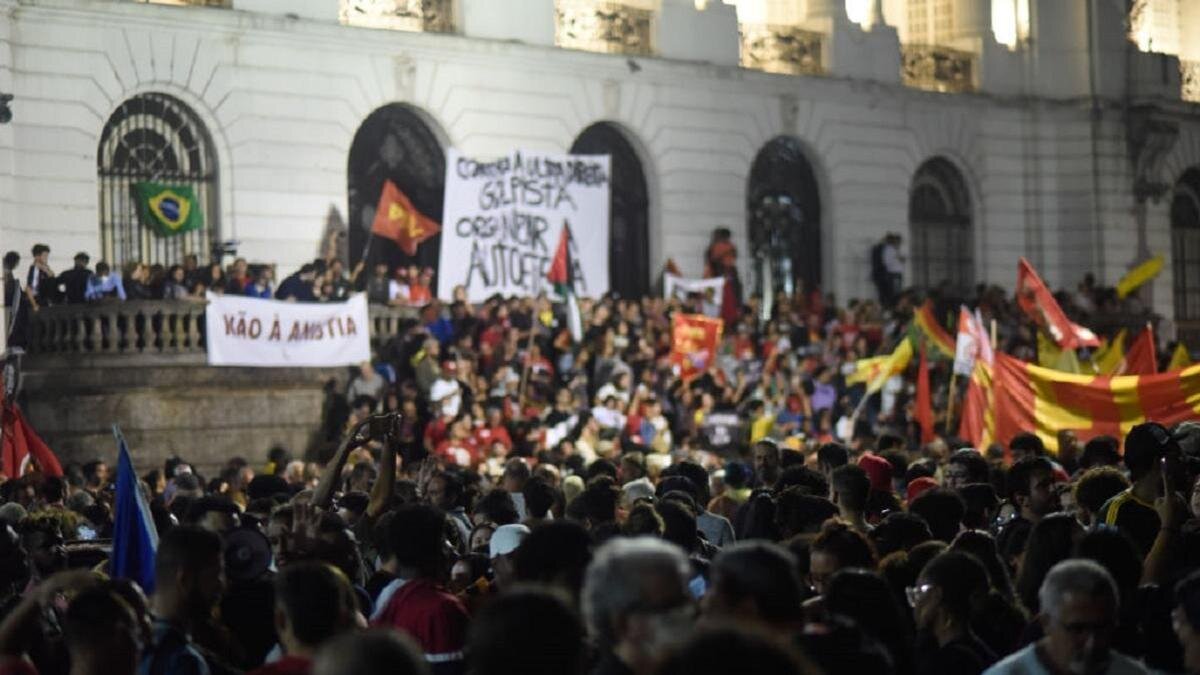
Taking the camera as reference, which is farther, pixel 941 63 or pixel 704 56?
pixel 941 63

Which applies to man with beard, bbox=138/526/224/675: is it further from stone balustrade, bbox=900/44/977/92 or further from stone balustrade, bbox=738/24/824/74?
stone balustrade, bbox=900/44/977/92

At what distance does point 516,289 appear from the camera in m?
30.6

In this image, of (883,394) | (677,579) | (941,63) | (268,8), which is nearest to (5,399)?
(268,8)

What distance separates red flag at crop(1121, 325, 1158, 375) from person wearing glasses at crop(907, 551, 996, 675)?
50.7 feet

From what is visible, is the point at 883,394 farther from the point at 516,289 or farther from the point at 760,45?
the point at 760,45

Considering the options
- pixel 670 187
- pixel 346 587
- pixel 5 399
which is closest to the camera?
pixel 346 587

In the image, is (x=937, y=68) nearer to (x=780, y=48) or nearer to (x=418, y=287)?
(x=780, y=48)

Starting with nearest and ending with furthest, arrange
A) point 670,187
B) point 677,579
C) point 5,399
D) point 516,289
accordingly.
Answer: point 677,579 < point 5,399 < point 516,289 < point 670,187

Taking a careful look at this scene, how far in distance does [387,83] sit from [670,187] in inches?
223

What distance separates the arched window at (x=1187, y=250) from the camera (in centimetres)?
4538

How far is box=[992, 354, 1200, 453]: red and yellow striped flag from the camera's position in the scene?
1852cm

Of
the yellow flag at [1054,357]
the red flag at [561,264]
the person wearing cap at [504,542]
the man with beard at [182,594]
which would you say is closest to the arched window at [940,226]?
the red flag at [561,264]

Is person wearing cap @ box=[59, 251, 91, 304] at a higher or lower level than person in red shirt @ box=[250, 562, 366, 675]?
higher

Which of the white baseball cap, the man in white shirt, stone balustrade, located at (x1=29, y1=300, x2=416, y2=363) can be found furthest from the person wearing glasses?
stone balustrade, located at (x1=29, y1=300, x2=416, y2=363)
